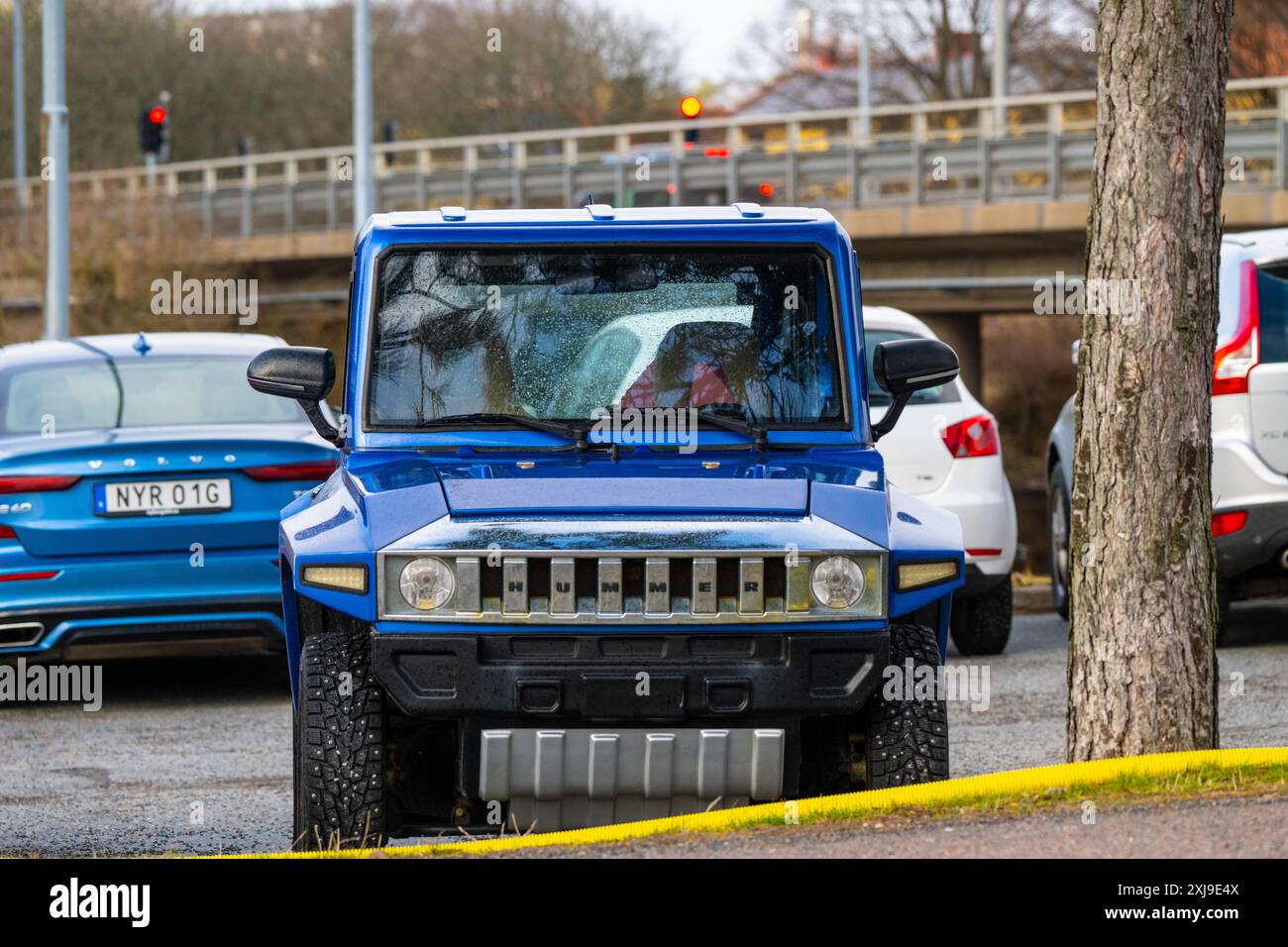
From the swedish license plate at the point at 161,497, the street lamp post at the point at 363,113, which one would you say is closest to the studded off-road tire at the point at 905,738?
the swedish license plate at the point at 161,497

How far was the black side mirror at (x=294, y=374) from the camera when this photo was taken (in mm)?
6605

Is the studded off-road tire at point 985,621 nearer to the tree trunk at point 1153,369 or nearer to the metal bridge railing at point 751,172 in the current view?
the tree trunk at point 1153,369

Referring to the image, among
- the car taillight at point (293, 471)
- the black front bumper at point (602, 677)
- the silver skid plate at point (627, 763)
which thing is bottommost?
the silver skid plate at point (627, 763)

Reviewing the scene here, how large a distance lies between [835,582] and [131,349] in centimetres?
589

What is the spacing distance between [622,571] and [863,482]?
81cm

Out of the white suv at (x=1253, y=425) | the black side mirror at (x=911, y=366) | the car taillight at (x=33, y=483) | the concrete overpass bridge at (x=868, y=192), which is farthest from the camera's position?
the concrete overpass bridge at (x=868, y=192)

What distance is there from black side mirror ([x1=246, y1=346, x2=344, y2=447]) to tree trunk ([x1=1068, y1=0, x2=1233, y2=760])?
7.33 ft

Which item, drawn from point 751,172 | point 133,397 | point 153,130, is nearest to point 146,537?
point 133,397

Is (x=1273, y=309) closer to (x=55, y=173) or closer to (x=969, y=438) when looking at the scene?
(x=969, y=438)

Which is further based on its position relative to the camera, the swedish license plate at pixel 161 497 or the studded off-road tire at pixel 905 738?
the swedish license plate at pixel 161 497

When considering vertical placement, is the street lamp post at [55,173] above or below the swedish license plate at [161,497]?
above

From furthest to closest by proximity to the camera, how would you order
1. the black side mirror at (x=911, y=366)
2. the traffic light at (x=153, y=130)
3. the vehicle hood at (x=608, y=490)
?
the traffic light at (x=153, y=130)
the black side mirror at (x=911, y=366)
the vehicle hood at (x=608, y=490)

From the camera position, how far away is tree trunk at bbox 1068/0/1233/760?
6109 mm
